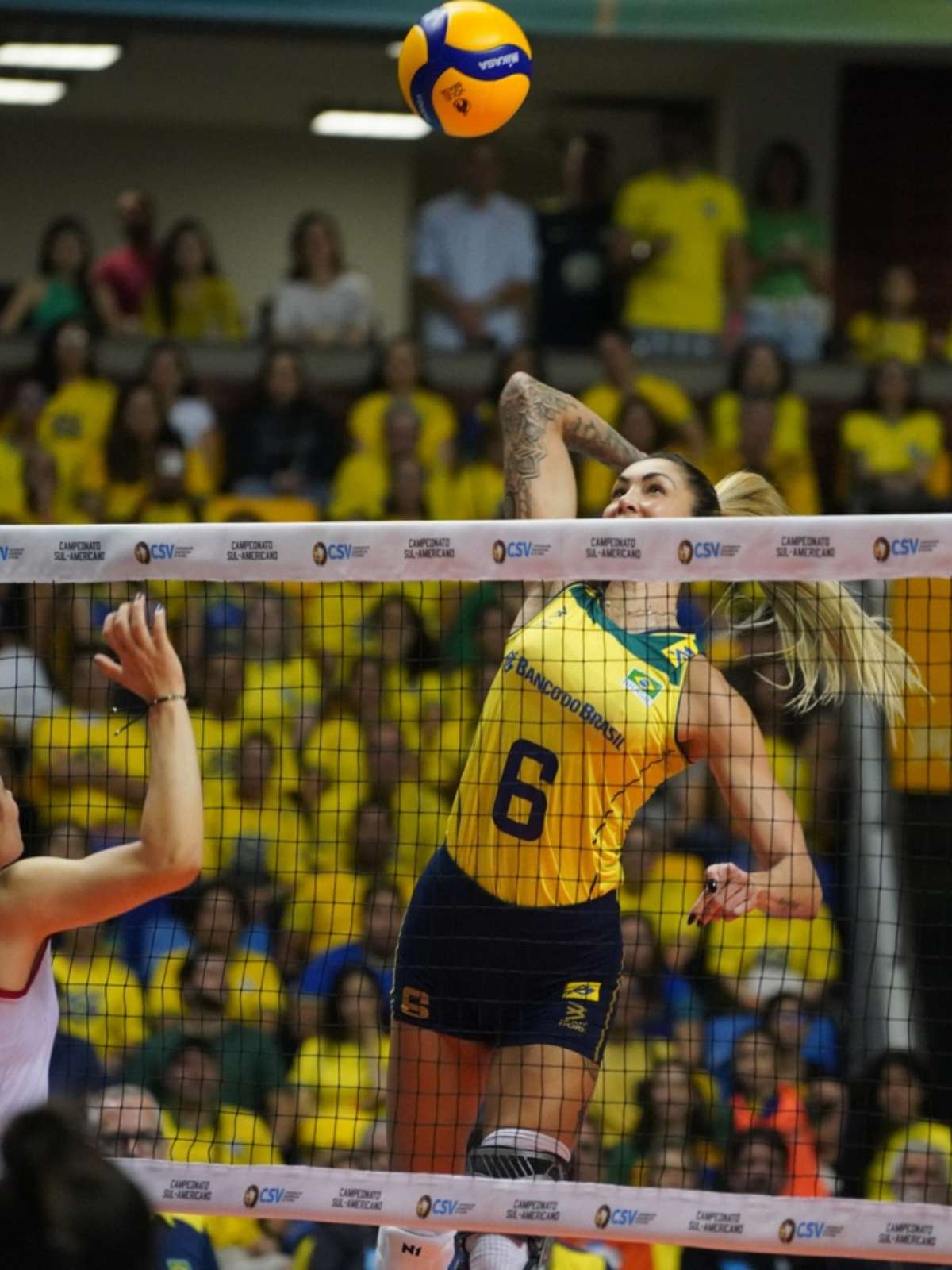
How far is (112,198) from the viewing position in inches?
701

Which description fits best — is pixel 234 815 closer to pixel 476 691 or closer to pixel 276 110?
pixel 476 691

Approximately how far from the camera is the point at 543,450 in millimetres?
6555

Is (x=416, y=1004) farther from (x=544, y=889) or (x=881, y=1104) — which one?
(x=881, y=1104)

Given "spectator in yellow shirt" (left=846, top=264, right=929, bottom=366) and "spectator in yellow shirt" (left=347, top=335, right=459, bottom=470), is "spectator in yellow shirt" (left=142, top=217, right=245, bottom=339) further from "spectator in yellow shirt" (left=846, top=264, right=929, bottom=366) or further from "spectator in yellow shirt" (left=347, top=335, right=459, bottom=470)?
"spectator in yellow shirt" (left=846, top=264, right=929, bottom=366)

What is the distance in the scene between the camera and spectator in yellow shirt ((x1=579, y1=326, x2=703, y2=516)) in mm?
12750

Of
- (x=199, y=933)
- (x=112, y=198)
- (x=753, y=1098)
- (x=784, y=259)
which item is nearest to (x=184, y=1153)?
(x=199, y=933)

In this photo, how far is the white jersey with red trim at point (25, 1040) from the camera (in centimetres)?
482

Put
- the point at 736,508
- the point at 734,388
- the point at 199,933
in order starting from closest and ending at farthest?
1. the point at 736,508
2. the point at 199,933
3. the point at 734,388

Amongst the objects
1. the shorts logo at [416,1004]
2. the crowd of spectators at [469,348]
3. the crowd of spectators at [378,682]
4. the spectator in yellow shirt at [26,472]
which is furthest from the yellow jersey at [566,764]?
the spectator in yellow shirt at [26,472]

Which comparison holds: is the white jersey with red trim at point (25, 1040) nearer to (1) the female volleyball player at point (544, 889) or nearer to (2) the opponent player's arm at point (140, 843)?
(2) the opponent player's arm at point (140, 843)

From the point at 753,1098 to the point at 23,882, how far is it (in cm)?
398

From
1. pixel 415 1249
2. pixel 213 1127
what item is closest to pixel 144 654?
pixel 415 1249

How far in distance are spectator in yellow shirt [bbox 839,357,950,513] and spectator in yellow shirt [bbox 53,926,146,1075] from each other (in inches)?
228

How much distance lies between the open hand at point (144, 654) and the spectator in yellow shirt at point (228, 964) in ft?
12.5
